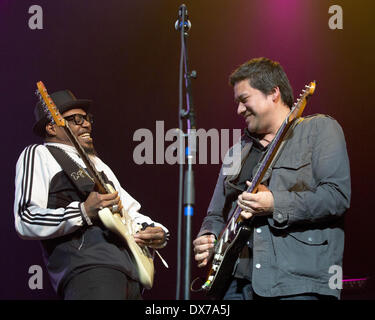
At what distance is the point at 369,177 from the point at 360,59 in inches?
44.9

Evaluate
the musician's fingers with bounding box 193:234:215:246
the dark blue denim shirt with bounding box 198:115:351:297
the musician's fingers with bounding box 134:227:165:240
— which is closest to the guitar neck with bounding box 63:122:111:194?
the musician's fingers with bounding box 134:227:165:240

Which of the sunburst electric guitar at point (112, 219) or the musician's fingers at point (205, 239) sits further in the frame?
the musician's fingers at point (205, 239)

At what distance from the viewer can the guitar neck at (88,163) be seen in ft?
9.52

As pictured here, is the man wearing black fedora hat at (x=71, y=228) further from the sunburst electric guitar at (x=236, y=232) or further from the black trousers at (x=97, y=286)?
the sunburst electric guitar at (x=236, y=232)

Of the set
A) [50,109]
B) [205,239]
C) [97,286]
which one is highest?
[50,109]

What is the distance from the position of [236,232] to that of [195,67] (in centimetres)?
245

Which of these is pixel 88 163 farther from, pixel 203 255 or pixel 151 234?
pixel 203 255

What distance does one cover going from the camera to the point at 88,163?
2902mm

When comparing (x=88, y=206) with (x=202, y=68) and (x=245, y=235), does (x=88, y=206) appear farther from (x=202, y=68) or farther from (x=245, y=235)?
(x=202, y=68)

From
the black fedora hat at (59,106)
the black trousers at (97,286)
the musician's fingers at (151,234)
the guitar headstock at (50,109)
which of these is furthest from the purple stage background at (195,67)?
the black trousers at (97,286)

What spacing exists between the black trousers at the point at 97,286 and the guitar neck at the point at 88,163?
506 millimetres

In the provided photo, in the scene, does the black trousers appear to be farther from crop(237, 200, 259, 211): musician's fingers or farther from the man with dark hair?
crop(237, 200, 259, 211): musician's fingers

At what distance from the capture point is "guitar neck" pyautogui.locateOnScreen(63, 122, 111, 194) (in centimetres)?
290

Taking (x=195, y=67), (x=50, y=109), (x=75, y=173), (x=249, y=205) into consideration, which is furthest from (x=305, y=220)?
(x=195, y=67)
